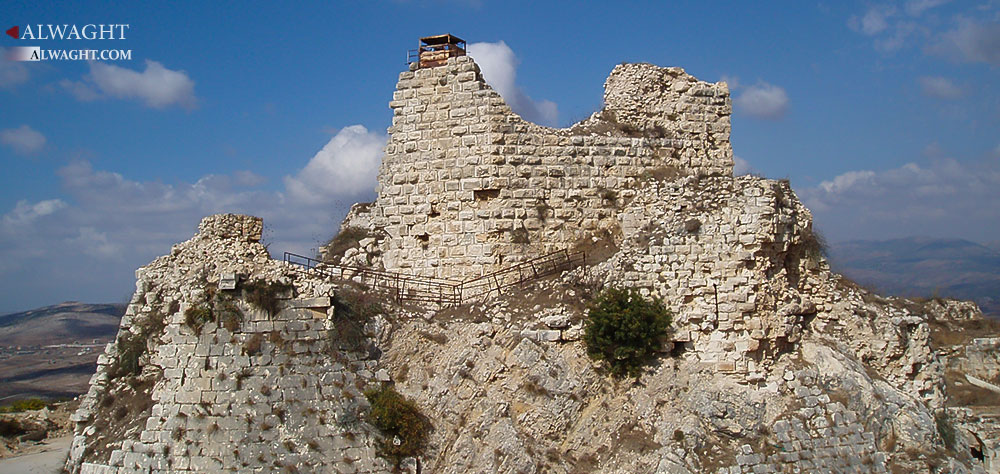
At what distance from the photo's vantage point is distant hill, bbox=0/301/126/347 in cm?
7562

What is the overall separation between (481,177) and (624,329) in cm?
523

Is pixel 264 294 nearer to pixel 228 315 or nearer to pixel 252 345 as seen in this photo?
pixel 228 315

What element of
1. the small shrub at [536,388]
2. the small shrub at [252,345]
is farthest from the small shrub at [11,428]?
the small shrub at [536,388]

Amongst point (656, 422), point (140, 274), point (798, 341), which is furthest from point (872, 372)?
point (140, 274)

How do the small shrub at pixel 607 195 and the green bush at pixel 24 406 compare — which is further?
the green bush at pixel 24 406

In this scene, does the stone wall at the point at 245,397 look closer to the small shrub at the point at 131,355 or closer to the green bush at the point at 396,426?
the green bush at the point at 396,426

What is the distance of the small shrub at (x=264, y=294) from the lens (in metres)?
14.6

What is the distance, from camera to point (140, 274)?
17.5 meters

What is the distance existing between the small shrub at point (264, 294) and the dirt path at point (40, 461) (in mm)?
8198

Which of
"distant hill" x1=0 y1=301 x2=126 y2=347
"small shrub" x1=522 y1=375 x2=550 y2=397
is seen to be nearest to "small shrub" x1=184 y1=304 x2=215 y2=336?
"small shrub" x1=522 y1=375 x2=550 y2=397

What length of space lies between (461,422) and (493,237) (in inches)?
182

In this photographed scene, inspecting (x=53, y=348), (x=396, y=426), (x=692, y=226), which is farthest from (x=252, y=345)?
(x=53, y=348)

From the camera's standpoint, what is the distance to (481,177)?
17797 millimetres

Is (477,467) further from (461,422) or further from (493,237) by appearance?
(493,237)
